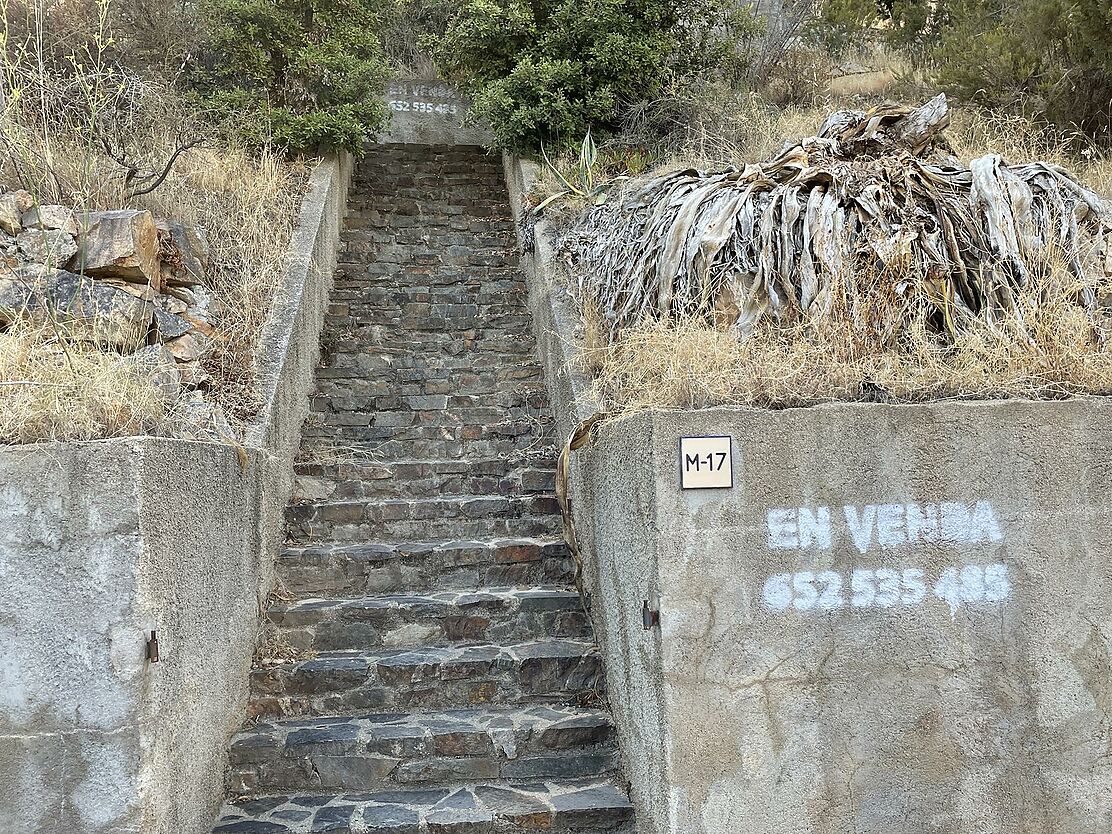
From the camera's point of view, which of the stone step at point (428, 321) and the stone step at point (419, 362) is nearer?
the stone step at point (419, 362)

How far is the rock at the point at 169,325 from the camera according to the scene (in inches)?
213

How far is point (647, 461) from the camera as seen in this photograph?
11.4 ft

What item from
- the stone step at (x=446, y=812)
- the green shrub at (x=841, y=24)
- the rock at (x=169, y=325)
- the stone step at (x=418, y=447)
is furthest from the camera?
the green shrub at (x=841, y=24)

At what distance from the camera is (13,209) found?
5410mm

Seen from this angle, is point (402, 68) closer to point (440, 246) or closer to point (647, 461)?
point (440, 246)

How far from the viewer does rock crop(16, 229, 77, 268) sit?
5.22 m

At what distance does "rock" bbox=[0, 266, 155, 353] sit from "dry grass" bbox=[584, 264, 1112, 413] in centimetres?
268

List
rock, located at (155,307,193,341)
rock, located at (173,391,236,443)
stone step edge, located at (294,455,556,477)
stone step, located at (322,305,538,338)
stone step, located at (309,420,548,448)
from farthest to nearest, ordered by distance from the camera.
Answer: stone step, located at (322,305,538,338), stone step, located at (309,420,548,448), stone step edge, located at (294,455,556,477), rock, located at (155,307,193,341), rock, located at (173,391,236,443)

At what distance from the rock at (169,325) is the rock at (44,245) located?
565 millimetres

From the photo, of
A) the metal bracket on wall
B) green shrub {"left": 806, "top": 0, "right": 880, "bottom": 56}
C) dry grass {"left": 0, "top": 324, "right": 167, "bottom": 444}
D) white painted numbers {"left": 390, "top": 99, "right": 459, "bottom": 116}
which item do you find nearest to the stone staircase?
the metal bracket on wall

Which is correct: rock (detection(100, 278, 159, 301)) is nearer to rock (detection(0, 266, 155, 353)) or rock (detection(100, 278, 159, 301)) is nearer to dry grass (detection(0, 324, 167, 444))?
rock (detection(0, 266, 155, 353))

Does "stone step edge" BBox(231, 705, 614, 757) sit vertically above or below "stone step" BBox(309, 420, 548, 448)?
below

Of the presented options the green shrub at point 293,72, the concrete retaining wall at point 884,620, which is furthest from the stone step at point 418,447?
the green shrub at point 293,72

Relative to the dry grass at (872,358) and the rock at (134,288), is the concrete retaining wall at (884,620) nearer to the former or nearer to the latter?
the dry grass at (872,358)
